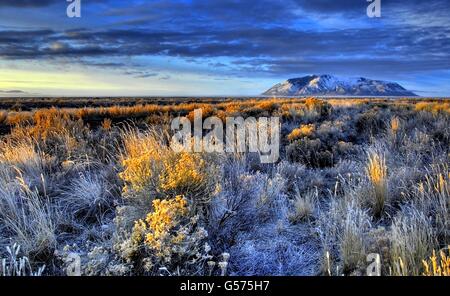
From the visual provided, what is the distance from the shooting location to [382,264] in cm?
321

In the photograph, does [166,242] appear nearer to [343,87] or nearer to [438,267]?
[438,267]

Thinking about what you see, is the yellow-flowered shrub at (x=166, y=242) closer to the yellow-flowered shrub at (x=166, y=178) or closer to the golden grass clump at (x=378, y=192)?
the yellow-flowered shrub at (x=166, y=178)

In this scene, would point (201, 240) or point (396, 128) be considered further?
point (396, 128)

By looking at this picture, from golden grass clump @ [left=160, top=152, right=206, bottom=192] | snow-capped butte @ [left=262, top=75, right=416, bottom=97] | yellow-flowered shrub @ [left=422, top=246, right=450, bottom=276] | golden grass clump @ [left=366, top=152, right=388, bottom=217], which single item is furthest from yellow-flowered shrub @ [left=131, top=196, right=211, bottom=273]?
snow-capped butte @ [left=262, top=75, right=416, bottom=97]

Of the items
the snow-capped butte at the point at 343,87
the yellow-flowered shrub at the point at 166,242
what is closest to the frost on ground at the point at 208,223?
the yellow-flowered shrub at the point at 166,242

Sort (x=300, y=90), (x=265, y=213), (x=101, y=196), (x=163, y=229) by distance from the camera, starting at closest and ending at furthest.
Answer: (x=163, y=229)
(x=265, y=213)
(x=101, y=196)
(x=300, y=90)

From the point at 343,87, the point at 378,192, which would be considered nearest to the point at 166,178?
the point at 378,192

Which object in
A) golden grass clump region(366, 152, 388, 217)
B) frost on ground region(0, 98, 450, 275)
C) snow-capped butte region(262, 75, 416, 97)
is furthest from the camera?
snow-capped butte region(262, 75, 416, 97)

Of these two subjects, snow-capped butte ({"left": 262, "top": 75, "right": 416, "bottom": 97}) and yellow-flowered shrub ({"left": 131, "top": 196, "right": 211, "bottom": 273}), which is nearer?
yellow-flowered shrub ({"left": 131, "top": 196, "right": 211, "bottom": 273})

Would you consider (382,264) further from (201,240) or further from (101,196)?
(101,196)

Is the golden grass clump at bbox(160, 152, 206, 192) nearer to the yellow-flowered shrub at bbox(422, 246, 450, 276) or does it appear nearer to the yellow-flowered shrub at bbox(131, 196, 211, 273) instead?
the yellow-flowered shrub at bbox(131, 196, 211, 273)
